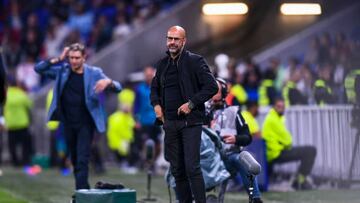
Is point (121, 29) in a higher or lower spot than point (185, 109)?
higher

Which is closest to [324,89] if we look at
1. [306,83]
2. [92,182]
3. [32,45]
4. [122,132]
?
[306,83]

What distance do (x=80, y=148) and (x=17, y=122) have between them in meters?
10.7

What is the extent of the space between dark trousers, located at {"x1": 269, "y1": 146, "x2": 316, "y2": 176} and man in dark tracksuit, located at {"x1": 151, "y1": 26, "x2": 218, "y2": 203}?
18.4ft

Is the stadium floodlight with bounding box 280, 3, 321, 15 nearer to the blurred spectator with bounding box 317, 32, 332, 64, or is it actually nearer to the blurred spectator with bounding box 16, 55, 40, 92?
the blurred spectator with bounding box 317, 32, 332, 64

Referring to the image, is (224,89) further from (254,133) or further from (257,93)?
(257,93)

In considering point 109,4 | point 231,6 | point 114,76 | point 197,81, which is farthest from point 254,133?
point 109,4

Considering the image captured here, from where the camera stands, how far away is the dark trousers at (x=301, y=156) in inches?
756

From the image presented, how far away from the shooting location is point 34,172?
2422cm

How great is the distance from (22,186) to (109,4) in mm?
14068

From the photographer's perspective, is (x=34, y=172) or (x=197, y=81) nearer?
(x=197, y=81)

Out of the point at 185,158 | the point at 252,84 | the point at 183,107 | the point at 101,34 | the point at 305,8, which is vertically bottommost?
the point at 185,158

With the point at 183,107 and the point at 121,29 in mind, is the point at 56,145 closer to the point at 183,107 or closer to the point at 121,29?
the point at 121,29

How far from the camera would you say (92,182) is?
20.6m

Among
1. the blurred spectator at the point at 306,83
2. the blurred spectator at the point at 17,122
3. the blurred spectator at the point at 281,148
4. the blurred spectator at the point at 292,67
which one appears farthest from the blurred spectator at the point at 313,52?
the blurred spectator at the point at 17,122
